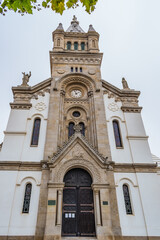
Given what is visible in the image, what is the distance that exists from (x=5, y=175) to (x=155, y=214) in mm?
11944

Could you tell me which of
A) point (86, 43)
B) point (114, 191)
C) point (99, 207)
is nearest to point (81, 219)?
point (99, 207)

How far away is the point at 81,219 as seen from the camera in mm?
12992

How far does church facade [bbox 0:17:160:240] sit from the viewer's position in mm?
12703

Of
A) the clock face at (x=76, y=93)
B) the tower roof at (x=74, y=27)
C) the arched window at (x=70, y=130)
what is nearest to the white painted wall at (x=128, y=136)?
the clock face at (x=76, y=93)

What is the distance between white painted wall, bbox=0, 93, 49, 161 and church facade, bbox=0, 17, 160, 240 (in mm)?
82

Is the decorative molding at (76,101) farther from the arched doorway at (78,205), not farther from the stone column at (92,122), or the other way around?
the arched doorway at (78,205)

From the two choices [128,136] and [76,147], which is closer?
[76,147]

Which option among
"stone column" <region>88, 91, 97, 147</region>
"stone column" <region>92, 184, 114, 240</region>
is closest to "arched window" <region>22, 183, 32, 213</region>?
"stone column" <region>92, 184, 114, 240</region>

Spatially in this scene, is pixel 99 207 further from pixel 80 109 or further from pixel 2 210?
pixel 80 109

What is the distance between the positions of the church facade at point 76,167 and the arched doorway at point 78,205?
0.20 feet

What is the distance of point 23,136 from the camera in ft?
53.0

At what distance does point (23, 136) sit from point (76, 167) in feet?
18.4

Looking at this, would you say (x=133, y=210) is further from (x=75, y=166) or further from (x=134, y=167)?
(x=75, y=166)

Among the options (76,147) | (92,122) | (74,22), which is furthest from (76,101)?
(74,22)
